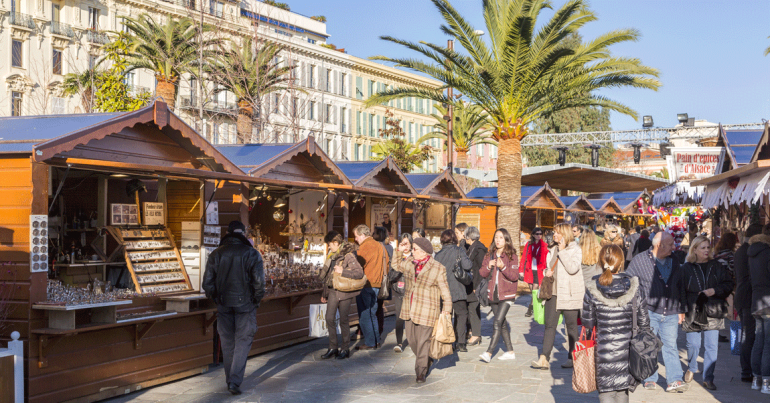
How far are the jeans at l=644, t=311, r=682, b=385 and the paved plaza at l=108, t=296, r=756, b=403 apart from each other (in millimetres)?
217

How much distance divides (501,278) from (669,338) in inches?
86.3

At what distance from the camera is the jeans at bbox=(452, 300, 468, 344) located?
9.70 metres

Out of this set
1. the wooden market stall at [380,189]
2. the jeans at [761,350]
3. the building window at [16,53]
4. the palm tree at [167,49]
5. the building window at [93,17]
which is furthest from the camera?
the building window at [93,17]

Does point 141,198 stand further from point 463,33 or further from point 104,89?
point 104,89

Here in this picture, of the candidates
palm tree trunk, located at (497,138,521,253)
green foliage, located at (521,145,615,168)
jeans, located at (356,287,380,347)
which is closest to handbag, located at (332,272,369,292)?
jeans, located at (356,287,380,347)

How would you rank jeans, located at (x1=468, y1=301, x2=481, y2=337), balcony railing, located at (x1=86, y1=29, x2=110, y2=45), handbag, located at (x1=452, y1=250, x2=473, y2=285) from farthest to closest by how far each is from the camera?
balcony railing, located at (x1=86, y1=29, x2=110, y2=45), jeans, located at (x1=468, y1=301, x2=481, y2=337), handbag, located at (x1=452, y1=250, x2=473, y2=285)

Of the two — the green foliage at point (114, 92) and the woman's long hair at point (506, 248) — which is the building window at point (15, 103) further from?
the woman's long hair at point (506, 248)

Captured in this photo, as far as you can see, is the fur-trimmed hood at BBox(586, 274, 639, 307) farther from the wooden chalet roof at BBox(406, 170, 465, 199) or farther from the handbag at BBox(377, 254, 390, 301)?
the wooden chalet roof at BBox(406, 170, 465, 199)

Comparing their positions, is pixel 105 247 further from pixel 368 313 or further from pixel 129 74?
pixel 129 74

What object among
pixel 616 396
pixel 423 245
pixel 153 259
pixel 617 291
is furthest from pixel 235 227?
pixel 616 396

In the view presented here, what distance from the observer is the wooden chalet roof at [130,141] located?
22.5ft

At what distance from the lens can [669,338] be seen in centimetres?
751

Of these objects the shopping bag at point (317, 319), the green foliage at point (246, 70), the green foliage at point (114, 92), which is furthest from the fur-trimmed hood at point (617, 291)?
the green foliage at point (246, 70)

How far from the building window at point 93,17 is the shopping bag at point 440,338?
133 ft
